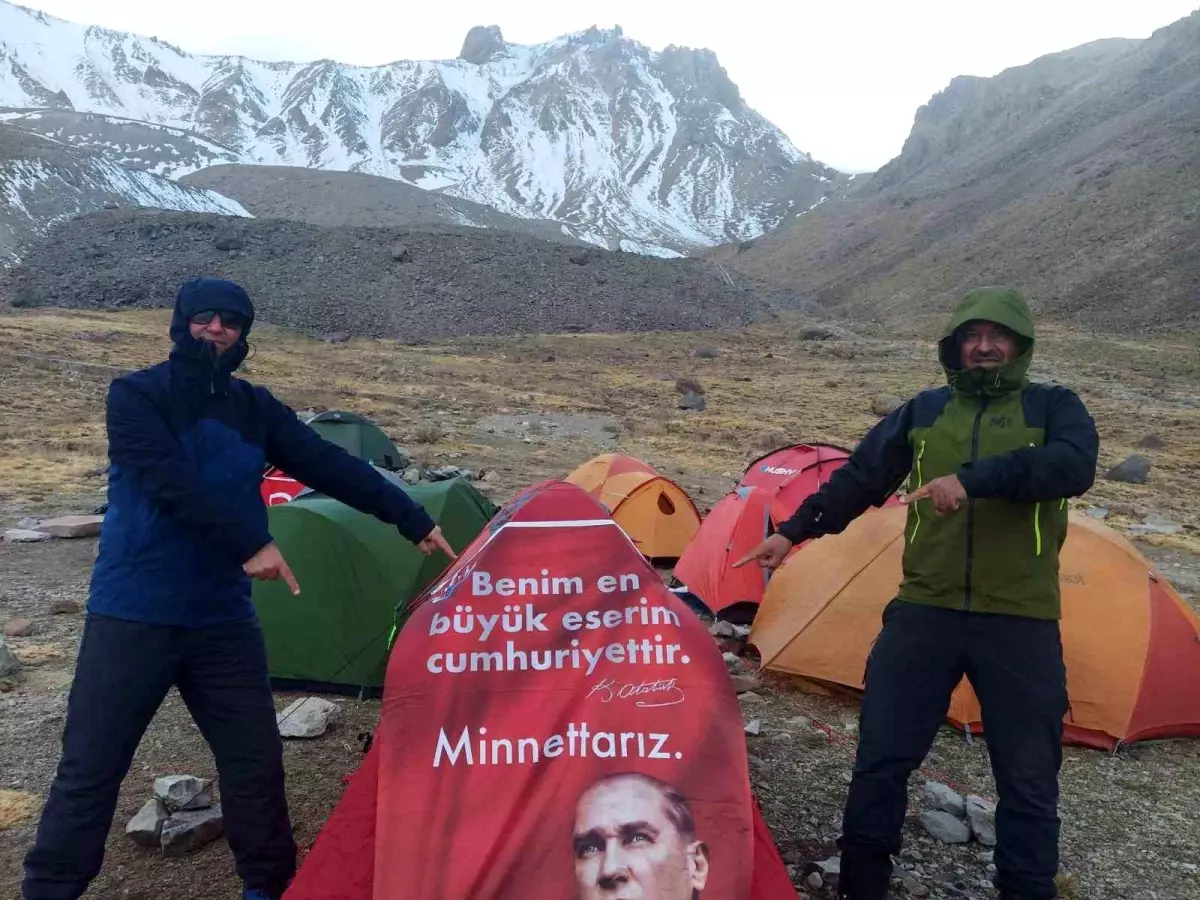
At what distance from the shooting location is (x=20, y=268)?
37875 mm

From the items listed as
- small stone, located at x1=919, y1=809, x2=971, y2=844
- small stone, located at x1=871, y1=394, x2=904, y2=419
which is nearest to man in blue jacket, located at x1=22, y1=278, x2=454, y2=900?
small stone, located at x1=919, y1=809, x2=971, y2=844

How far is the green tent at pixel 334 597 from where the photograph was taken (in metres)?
5.54

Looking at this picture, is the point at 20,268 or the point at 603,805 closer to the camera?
the point at 603,805

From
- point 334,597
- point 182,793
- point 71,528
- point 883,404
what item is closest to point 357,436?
point 71,528

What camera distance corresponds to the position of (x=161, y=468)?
278cm

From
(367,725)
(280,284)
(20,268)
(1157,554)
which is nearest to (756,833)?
(367,725)

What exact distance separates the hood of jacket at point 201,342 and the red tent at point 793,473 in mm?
5609

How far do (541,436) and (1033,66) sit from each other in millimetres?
102654

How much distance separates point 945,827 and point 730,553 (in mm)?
3298

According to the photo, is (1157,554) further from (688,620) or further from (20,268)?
(20,268)

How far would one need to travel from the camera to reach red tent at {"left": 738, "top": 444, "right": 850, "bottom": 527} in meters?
8.32

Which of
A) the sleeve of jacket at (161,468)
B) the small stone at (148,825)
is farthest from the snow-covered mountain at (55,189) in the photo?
the sleeve of jacket at (161,468)

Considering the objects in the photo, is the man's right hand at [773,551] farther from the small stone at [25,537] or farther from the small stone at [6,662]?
the small stone at [25,537]
